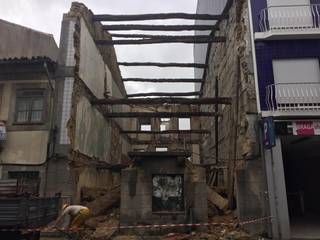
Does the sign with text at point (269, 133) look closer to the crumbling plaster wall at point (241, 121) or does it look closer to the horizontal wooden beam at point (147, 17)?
the crumbling plaster wall at point (241, 121)

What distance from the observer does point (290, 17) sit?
40.5 feet

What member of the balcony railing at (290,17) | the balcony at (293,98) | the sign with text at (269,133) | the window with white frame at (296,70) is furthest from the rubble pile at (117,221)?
the balcony railing at (290,17)

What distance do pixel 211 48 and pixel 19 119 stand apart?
12.8 meters

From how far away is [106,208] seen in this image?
12367 millimetres

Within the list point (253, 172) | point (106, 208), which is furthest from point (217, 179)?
point (106, 208)

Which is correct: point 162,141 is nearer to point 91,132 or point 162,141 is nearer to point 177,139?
point 177,139

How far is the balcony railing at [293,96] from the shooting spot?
1128 cm

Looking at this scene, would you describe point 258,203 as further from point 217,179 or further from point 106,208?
point 106,208

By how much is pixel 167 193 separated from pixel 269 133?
4.05 m

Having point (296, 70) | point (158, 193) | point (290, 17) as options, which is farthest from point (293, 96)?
point (158, 193)

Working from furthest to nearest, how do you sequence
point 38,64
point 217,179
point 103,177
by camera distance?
1. point 103,177
2. point 217,179
3. point 38,64

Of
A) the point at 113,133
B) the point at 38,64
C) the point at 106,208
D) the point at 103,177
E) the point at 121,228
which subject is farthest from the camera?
the point at 113,133

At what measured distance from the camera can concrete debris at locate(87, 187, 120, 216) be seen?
12.2 m

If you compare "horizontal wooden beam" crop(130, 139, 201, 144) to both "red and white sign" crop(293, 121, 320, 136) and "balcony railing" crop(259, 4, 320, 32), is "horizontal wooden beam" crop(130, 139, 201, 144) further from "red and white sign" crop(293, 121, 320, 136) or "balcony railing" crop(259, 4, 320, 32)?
"red and white sign" crop(293, 121, 320, 136)
